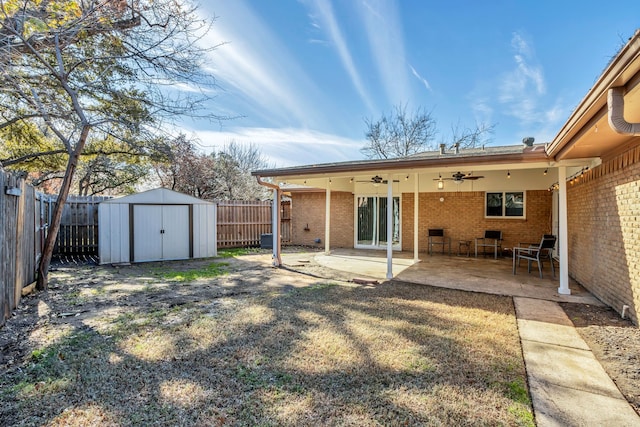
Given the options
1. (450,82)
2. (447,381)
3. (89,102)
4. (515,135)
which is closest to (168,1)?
(89,102)

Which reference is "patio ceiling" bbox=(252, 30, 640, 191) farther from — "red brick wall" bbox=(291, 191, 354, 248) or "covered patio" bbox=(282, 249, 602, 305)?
"red brick wall" bbox=(291, 191, 354, 248)

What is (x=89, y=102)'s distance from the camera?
306 inches

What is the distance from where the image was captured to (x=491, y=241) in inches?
422

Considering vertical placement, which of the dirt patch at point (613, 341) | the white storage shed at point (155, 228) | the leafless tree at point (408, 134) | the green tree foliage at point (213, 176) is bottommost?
the dirt patch at point (613, 341)

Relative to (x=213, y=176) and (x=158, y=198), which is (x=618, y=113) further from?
(x=213, y=176)

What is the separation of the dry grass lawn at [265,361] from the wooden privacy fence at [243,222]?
23.3 feet

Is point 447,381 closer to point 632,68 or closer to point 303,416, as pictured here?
point 303,416

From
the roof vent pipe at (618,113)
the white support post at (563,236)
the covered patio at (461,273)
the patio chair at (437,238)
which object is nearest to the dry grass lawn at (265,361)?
the covered patio at (461,273)

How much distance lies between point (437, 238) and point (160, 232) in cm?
955

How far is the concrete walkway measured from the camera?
225cm

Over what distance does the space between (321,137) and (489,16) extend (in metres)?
14.2

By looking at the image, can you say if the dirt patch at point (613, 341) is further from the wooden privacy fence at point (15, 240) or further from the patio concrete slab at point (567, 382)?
Result: the wooden privacy fence at point (15, 240)

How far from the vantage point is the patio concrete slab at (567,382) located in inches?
86.4

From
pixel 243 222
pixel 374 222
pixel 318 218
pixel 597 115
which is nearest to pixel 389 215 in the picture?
pixel 597 115
